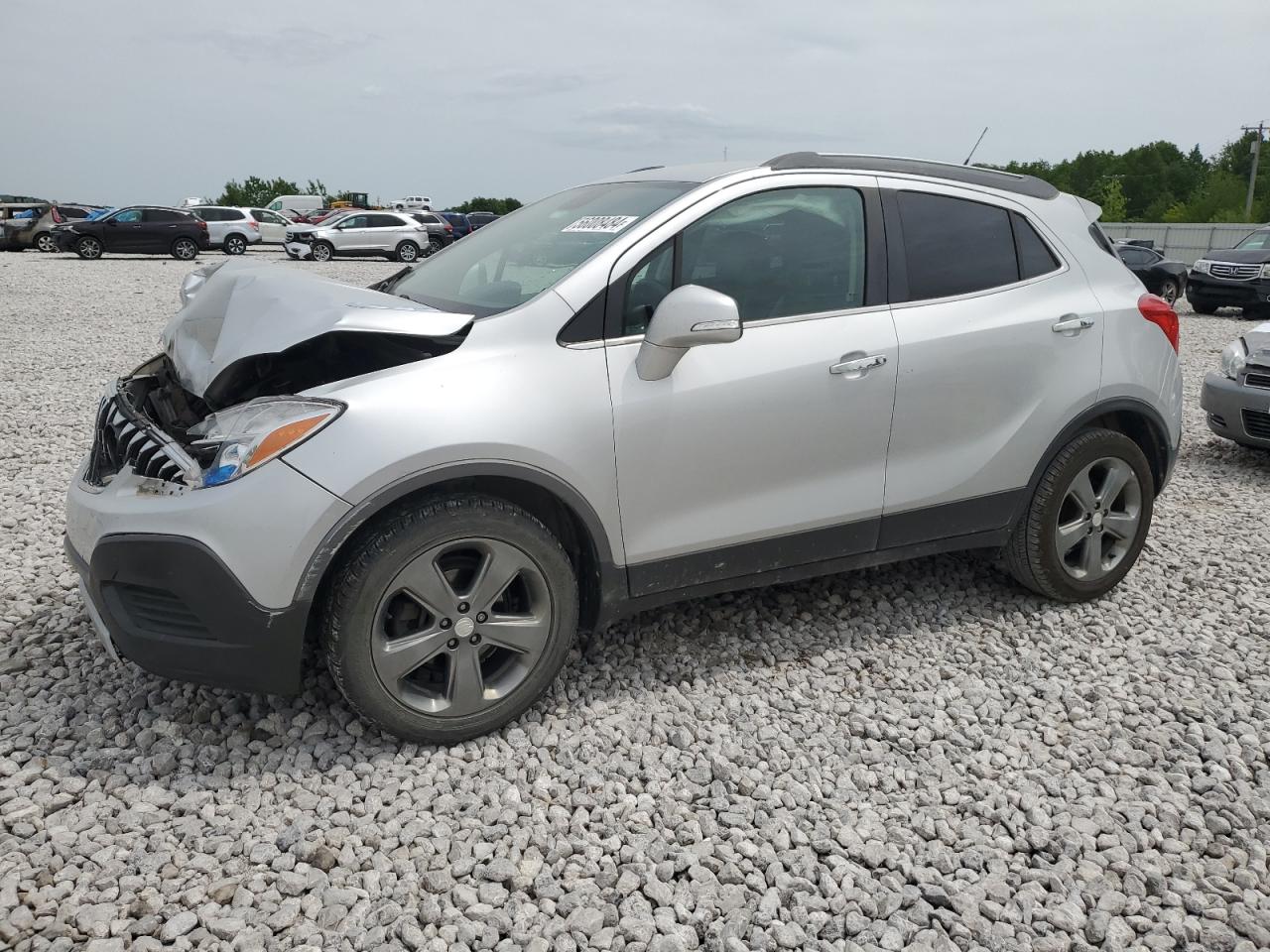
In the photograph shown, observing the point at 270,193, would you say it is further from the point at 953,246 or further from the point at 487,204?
the point at 953,246

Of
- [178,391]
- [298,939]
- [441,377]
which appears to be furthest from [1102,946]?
[178,391]

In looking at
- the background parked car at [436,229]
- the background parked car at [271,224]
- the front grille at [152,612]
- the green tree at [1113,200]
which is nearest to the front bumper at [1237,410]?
the front grille at [152,612]

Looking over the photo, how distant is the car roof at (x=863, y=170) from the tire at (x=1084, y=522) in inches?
42.3

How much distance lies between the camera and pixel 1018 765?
10.6 ft

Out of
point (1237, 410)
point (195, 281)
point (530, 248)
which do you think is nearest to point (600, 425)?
point (530, 248)

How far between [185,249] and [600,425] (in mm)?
28159

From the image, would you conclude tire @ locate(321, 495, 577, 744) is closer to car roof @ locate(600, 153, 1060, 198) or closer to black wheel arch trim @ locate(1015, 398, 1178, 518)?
car roof @ locate(600, 153, 1060, 198)

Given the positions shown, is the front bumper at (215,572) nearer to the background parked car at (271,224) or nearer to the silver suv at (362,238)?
the silver suv at (362,238)

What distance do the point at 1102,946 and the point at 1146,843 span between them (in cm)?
48

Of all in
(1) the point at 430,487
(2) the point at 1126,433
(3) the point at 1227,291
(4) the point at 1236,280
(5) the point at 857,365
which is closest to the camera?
(1) the point at 430,487

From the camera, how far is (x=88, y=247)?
26625 millimetres

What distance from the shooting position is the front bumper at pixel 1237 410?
6832mm

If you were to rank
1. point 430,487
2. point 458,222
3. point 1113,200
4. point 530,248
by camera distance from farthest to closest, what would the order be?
point 1113,200 → point 458,222 → point 530,248 → point 430,487

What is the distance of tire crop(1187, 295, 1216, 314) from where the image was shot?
17625 mm
